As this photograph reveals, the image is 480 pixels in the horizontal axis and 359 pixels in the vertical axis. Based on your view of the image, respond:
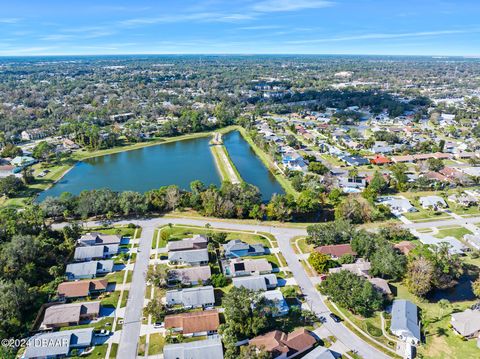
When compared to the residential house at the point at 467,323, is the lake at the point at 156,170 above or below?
above

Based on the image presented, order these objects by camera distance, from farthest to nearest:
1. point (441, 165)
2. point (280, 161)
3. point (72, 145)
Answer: point (72, 145) → point (280, 161) → point (441, 165)

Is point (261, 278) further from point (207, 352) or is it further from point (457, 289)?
point (457, 289)

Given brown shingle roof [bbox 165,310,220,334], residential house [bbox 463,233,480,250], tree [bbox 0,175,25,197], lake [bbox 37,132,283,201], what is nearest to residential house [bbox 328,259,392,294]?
brown shingle roof [bbox 165,310,220,334]

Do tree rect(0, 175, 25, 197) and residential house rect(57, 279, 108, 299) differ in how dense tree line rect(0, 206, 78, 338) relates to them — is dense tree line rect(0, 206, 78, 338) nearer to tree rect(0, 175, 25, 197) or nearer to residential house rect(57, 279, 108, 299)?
residential house rect(57, 279, 108, 299)

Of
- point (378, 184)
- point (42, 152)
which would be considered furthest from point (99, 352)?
point (42, 152)

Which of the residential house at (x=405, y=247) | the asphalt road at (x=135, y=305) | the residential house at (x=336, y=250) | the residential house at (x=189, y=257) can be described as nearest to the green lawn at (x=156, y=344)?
the asphalt road at (x=135, y=305)

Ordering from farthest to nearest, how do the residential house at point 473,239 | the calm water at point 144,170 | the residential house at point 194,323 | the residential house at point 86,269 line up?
the calm water at point 144,170, the residential house at point 473,239, the residential house at point 86,269, the residential house at point 194,323

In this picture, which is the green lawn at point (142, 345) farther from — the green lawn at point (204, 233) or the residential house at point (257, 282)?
the green lawn at point (204, 233)

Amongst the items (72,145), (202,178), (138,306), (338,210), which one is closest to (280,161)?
(202,178)
